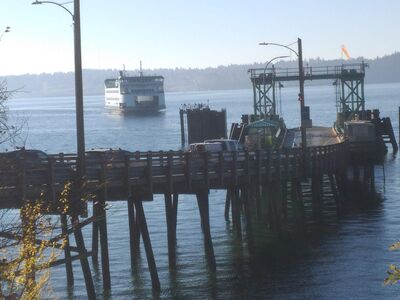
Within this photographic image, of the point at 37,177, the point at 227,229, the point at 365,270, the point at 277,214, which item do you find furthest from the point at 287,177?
the point at 37,177

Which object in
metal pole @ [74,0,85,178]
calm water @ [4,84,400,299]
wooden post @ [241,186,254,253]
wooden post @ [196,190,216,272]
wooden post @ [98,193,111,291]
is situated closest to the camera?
metal pole @ [74,0,85,178]

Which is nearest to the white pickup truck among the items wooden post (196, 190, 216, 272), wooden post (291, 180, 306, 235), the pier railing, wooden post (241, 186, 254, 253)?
wooden post (291, 180, 306, 235)

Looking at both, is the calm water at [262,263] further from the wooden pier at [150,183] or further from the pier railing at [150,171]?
the pier railing at [150,171]

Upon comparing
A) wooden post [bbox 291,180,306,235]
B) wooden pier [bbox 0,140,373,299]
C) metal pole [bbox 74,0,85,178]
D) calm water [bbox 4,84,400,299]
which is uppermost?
metal pole [bbox 74,0,85,178]

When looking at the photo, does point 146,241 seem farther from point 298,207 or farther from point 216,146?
point 216,146

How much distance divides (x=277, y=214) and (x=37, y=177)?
52.8ft

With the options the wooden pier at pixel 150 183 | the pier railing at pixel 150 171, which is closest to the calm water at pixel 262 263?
the wooden pier at pixel 150 183

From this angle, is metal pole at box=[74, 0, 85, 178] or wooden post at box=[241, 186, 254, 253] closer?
Result: metal pole at box=[74, 0, 85, 178]

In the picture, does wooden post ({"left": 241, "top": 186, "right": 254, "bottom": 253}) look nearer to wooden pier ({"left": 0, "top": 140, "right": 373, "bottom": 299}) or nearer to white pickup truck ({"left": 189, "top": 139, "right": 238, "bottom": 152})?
wooden pier ({"left": 0, "top": 140, "right": 373, "bottom": 299})

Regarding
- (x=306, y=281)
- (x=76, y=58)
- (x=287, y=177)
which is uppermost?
(x=76, y=58)

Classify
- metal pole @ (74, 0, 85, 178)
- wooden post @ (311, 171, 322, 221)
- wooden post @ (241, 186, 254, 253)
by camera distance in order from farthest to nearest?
wooden post @ (311, 171, 322, 221) < wooden post @ (241, 186, 254, 253) < metal pole @ (74, 0, 85, 178)

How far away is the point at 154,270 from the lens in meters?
28.9

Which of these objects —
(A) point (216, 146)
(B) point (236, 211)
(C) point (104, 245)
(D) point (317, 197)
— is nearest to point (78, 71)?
(C) point (104, 245)

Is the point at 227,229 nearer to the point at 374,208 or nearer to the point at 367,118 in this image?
the point at 374,208
